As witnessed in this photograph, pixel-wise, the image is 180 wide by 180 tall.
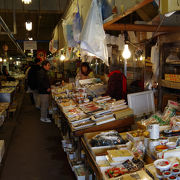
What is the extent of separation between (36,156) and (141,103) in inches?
115

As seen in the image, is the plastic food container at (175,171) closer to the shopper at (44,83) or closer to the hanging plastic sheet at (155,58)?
the hanging plastic sheet at (155,58)

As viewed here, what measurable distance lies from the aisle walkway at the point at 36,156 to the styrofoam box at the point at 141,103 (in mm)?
1847

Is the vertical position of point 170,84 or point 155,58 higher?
point 155,58

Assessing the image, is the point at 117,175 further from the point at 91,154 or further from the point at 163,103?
the point at 163,103

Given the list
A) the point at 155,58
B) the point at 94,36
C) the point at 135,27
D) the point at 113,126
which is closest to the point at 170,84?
the point at 155,58

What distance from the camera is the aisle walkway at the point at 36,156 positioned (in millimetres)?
4547

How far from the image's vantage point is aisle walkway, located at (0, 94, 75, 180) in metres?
4.55

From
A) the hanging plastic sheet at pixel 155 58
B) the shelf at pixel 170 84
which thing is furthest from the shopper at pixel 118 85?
the shelf at pixel 170 84

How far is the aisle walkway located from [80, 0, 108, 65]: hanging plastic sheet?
255 centimetres

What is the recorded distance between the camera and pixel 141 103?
443cm

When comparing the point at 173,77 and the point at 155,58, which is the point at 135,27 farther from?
the point at 173,77

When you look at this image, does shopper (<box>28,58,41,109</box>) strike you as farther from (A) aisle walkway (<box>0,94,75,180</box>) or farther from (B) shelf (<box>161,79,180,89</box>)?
(B) shelf (<box>161,79,180,89</box>)

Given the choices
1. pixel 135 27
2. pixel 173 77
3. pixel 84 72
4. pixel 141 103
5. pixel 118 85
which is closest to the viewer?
pixel 135 27

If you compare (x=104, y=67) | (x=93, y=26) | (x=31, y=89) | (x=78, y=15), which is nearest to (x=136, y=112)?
(x=93, y=26)
